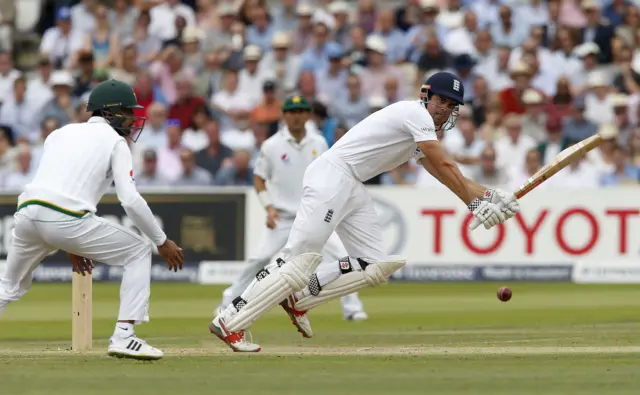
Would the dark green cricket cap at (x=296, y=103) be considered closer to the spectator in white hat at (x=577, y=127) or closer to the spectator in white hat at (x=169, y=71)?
the spectator in white hat at (x=577, y=127)

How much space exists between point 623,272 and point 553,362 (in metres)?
8.17

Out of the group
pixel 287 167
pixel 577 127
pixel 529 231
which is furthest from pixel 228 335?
pixel 577 127

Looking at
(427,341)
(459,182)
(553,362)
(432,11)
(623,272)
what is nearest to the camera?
(553,362)

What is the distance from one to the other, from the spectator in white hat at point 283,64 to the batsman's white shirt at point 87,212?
31.9 ft

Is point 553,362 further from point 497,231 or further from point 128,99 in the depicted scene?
point 497,231

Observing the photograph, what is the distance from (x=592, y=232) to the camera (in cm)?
1526

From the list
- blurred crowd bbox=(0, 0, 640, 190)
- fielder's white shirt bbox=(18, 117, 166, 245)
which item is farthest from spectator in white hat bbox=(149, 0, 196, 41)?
fielder's white shirt bbox=(18, 117, 166, 245)

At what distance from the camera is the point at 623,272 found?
15.2 metres

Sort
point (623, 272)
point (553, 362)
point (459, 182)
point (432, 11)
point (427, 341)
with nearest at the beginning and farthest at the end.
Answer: point (553, 362)
point (459, 182)
point (427, 341)
point (623, 272)
point (432, 11)

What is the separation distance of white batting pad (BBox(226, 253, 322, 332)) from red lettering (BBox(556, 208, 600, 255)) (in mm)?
7740

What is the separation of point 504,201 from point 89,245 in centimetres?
239

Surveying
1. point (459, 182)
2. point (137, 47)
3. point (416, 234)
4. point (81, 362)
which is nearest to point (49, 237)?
point (81, 362)

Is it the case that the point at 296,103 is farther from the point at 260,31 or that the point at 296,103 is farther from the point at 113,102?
the point at 260,31

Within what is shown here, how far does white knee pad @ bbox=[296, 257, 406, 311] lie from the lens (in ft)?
27.2
